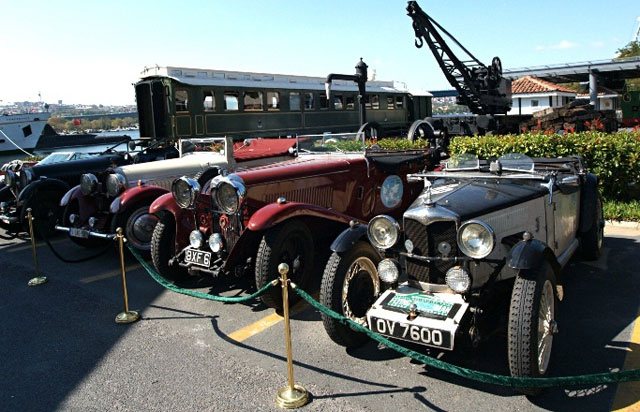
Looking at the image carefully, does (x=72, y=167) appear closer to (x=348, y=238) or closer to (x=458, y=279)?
(x=348, y=238)

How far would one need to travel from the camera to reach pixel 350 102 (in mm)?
19594

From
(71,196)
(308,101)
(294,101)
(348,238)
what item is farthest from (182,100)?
(348,238)

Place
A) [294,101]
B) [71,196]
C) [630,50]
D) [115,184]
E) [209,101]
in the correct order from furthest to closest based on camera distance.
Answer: [630,50] → [294,101] → [209,101] → [71,196] → [115,184]

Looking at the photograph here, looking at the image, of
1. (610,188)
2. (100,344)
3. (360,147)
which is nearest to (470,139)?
(610,188)

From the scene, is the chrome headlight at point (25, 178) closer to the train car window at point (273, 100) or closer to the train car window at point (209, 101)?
the train car window at point (209, 101)

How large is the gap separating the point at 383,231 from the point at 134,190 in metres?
4.14

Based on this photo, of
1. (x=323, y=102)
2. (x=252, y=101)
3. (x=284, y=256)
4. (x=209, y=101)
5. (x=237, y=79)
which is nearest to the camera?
(x=284, y=256)

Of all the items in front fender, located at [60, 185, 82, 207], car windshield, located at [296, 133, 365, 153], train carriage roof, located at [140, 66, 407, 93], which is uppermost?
train carriage roof, located at [140, 66, 407, 93]

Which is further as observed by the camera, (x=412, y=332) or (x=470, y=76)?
→ (x=470, y=76)

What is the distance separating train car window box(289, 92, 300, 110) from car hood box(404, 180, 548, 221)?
13.4 metres

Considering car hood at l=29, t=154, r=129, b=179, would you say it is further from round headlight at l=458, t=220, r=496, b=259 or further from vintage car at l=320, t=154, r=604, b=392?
round headlight at l=458, t=220, r=496, b=259

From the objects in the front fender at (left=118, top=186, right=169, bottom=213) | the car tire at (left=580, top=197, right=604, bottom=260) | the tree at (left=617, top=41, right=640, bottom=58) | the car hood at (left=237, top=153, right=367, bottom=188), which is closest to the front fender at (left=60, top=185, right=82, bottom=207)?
the front fender at (left=118, top=186, right=169, bottom=213)

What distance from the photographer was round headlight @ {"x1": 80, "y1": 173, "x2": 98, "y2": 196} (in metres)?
6.86

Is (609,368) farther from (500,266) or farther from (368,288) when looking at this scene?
(368,288)
